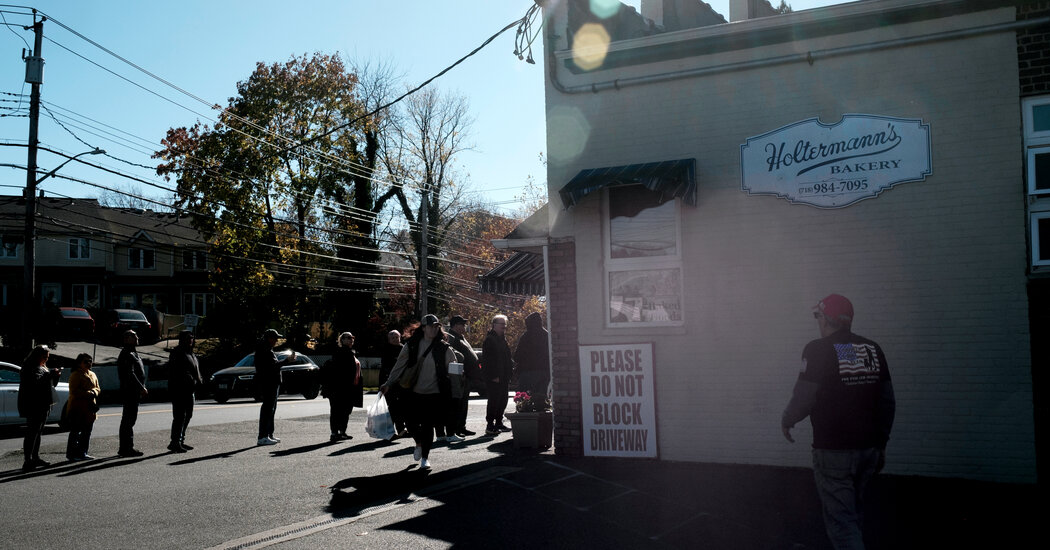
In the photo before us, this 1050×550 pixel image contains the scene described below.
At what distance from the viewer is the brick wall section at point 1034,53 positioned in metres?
8.20

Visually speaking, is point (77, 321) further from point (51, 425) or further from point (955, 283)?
point (955, 283)

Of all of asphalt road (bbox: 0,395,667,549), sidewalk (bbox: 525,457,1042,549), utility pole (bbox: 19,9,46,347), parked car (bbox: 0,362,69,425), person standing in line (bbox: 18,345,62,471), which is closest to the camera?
sidewalk (bbox: 525,457,1042,549)

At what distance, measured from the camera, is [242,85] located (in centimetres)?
3728

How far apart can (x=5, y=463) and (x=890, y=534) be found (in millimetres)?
10802

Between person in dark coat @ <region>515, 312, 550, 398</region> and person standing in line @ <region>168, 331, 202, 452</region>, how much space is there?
458 centimetres

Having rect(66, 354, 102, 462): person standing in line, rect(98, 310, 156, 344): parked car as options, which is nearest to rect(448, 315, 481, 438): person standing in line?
rect(66, 354, 102, 462): person standing in line

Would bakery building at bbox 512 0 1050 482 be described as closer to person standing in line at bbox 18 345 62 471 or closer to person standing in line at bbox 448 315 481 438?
→ person standing in line at bbox 448 315 481 438

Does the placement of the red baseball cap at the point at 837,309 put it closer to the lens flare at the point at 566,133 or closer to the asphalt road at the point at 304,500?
the asphalt road at the point at 304,500

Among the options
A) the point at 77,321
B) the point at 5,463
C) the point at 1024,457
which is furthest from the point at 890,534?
the point at 77,321

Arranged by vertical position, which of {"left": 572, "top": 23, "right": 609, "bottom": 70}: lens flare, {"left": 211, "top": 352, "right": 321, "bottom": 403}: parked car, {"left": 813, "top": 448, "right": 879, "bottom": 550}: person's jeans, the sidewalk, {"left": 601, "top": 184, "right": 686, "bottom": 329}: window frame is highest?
{"left": 572, "top": 23, "right": 609, "bottom": 70}: lens flare

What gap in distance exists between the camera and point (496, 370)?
42.4 feet

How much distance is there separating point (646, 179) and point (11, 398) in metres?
12.3

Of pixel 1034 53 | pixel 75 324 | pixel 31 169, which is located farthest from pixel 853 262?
pixel 75 324

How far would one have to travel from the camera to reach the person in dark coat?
12320mm
